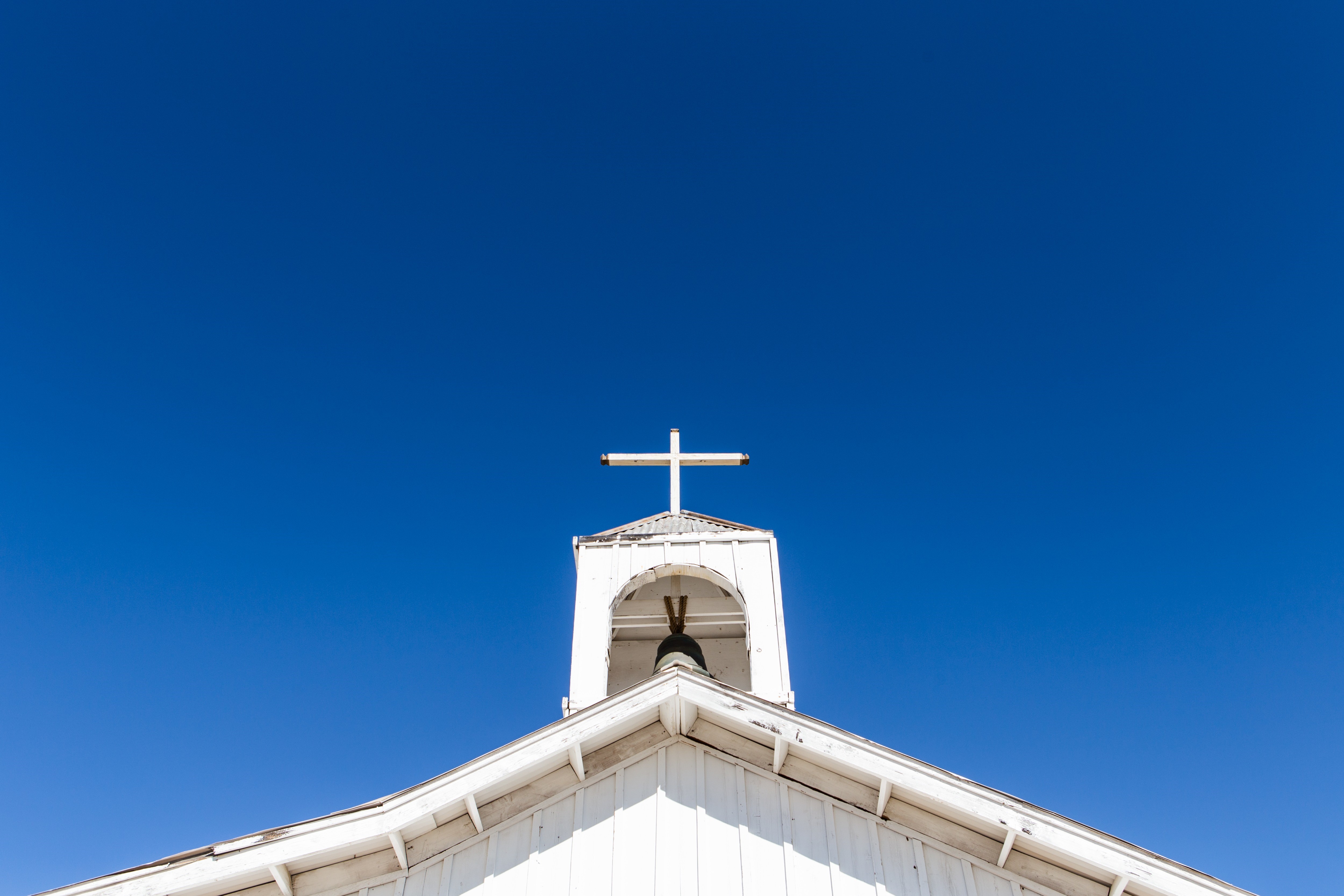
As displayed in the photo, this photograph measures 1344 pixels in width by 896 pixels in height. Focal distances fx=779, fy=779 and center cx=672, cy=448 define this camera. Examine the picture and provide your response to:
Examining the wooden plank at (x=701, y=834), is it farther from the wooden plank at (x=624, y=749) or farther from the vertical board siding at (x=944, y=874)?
the vertical board siding at (x=944, y=874)

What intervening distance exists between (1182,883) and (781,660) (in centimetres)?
421

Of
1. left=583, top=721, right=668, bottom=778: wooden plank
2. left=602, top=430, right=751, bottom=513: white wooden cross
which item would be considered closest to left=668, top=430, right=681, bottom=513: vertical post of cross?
left=602, top=430, right=751, bottom=513: white wooden cross

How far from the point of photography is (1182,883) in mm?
5539

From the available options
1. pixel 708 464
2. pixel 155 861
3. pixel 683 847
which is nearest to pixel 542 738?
pixel 683 847

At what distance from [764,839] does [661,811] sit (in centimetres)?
85

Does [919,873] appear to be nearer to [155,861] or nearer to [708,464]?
[155,861]

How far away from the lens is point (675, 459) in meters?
11.4

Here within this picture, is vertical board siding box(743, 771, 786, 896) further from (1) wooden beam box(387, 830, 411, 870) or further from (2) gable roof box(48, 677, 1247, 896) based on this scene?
(1) wooden beam box(387, 830, 411, 870)

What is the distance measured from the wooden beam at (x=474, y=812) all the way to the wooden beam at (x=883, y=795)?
3.18 meters

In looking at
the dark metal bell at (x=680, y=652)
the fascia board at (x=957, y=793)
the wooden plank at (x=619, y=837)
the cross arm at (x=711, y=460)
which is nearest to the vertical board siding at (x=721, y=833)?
the fascia board at (x=957, y=793)

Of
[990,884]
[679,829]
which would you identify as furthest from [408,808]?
[990,884]

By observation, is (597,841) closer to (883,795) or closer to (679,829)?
(679,829)

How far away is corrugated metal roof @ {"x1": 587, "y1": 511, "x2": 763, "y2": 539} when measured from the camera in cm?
1023

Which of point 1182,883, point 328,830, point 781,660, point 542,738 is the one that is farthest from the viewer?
point 781,660
